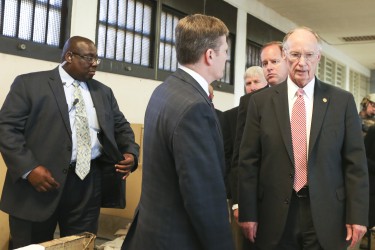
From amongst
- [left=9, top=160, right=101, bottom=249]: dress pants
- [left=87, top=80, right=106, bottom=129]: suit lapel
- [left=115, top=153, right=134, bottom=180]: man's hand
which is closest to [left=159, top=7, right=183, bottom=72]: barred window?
[left=87, top=80, right=106, bottom=129]: suit lapel

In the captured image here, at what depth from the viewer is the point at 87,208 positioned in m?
2.01

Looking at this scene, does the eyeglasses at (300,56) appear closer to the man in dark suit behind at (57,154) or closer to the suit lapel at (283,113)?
the suit lapel at (283,113)

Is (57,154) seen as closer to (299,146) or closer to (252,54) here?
(299,146)

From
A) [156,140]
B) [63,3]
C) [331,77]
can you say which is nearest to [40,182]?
[156,140]

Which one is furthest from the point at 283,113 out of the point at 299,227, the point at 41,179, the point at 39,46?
the point at 39,46

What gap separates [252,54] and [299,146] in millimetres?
4134

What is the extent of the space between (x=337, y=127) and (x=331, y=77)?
6817 mm

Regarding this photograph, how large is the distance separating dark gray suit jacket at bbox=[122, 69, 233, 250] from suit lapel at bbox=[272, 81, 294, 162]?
386 mm

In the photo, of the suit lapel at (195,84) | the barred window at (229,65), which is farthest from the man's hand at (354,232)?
the barred window at (229,65)

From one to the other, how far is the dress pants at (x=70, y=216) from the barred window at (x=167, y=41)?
2.04m

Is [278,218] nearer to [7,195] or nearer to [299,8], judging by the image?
[7,195]

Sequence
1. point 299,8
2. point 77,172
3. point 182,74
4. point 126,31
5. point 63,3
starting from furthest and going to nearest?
point 299,8, point 126,31, point 63,3, point 77,172, point 182,74

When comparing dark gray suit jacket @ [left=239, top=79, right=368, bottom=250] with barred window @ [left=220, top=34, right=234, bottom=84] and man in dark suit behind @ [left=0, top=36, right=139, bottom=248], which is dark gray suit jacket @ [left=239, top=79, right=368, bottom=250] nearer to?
man in dark suit behind @ [left=0, top=36, right=139, bottom=248]

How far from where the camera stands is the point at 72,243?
1.67 metres
